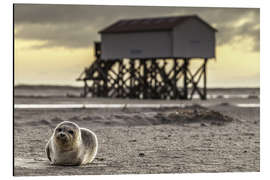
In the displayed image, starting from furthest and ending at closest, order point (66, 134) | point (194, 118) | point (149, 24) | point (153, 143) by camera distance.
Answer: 1. point (149, 24)
2. point (194, 118)
3. point (153, 143)
4. point (66, 134)

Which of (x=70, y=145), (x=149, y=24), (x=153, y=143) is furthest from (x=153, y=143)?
(x=149, y=24)

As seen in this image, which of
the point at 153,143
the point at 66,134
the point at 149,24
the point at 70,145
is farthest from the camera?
the point at 149,24

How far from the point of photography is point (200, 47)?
31.2 m

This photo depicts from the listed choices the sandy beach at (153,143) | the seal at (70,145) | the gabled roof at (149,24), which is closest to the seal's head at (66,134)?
the seal at (70,145)

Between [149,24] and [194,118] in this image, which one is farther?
[149,24]

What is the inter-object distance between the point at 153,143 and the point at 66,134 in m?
4.33

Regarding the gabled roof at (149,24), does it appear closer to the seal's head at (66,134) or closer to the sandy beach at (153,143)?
the sandy beach at (153,143)

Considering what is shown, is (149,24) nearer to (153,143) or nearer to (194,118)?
(194,118)

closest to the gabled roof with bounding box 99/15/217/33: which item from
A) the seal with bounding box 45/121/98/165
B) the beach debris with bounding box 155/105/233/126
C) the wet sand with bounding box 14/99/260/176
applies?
the wet sand with bounding box 14/99/260/176

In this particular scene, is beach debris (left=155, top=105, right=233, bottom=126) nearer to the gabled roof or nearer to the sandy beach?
the sandy beach

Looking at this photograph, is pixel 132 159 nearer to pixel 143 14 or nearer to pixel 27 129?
pixel 27 129

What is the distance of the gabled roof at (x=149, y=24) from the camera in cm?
2994

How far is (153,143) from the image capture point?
13.0 m
